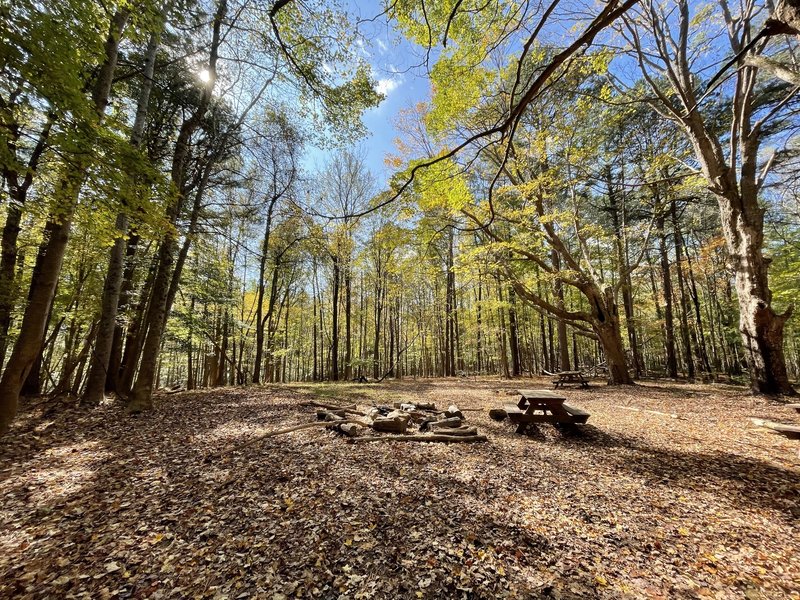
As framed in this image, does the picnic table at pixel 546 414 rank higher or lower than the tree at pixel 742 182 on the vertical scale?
lower

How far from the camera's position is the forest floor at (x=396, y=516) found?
6.65 ft

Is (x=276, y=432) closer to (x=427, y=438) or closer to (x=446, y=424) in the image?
(x=427, y=438)

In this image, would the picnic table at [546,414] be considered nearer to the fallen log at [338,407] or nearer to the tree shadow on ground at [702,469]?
the tree shadow on ground at [702,469]

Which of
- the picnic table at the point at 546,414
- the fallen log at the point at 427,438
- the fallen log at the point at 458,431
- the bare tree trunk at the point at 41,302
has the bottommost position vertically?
the fallen log at the point at 427,438

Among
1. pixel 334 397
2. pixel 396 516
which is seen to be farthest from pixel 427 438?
pixel 334 397

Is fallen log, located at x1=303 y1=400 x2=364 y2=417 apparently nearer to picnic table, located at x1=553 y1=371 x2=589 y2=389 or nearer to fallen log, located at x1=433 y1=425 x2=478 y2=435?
fallen log, located at x1=433 y1=425 x2=478 y2=435

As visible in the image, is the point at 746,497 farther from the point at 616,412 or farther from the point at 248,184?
the point at 248,184

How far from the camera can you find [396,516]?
276 centimetres

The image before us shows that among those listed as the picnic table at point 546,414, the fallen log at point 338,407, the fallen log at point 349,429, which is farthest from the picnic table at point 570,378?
the fallen log at point 349,429

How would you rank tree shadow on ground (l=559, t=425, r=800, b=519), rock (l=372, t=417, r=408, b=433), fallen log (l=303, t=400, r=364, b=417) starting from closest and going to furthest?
tree shadow on ground (l=559, t=425, r=800, b=519)
rock (l=372, t=417, r=408, b=433)
fallen log (l=303, t=400, r=364, b=417)

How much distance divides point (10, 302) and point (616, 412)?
12792 millimetres

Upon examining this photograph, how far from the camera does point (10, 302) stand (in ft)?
20.0

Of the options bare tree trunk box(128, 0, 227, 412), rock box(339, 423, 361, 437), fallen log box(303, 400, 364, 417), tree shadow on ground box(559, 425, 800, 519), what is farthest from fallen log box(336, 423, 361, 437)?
bare tree trunk box(128, 0, 227, 412)

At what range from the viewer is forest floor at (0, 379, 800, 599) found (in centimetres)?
203
